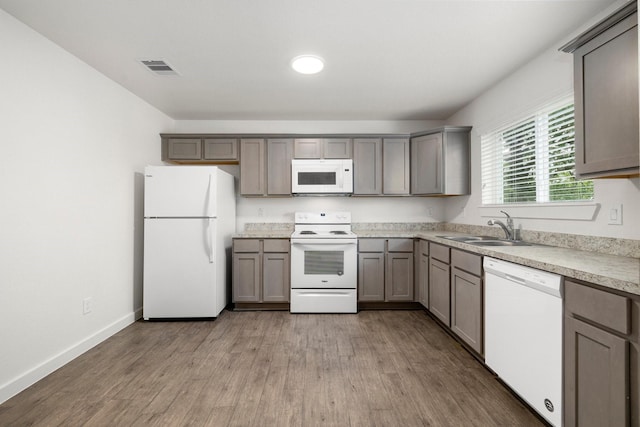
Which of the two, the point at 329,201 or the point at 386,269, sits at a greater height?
the point at 329,201

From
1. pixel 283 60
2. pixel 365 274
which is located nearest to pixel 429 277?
pixel 365 274

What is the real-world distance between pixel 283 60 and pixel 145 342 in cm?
282

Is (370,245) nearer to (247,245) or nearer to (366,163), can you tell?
(366,163)

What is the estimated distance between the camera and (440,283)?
2.94 m

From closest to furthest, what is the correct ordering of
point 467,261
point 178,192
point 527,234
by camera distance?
point 467,261 < point 527,234 < point 178,192

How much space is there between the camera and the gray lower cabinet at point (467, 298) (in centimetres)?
223

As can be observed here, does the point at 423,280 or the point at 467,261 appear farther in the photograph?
the point at 423,280

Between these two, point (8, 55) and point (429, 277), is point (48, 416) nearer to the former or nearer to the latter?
point (8, 55)

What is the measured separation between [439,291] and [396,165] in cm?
175

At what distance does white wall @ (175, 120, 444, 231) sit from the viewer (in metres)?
4.18

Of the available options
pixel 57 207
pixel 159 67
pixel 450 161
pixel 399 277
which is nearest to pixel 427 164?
pixel 450 161

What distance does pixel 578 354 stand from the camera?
1.36 m

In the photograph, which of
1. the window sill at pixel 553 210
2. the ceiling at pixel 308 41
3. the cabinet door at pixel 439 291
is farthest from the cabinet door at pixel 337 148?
the window sill at pixel 553 210

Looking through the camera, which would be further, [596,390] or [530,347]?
[530,347]
